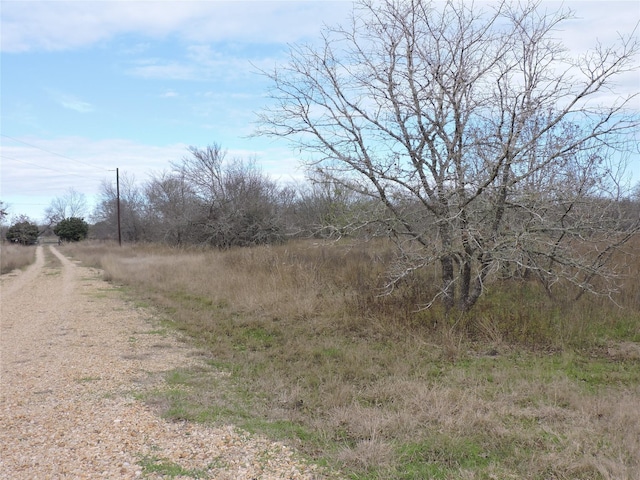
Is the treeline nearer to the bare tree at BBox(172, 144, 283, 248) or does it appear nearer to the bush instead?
the bare tree at BBox(172, 144, 283, 248)

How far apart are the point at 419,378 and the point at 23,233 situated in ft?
203

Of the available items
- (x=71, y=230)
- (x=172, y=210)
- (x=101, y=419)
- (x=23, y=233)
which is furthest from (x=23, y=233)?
(x=101, y=419)

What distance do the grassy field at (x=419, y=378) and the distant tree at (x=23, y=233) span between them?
53966 mm

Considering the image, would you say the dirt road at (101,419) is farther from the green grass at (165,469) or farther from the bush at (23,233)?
the bush at (23,233)

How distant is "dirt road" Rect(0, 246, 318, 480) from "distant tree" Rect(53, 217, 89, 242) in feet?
181

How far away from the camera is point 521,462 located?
3.79 meters

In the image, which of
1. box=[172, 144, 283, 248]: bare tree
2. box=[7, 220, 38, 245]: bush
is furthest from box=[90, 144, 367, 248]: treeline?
box=[7, 220, 38, 245]: bush

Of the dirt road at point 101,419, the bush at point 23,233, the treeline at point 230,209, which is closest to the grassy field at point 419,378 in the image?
the dirt road at point 101,419

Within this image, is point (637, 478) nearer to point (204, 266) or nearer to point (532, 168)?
point (532, 168)

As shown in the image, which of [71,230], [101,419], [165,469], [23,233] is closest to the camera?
[165,469]

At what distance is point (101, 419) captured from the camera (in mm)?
4809

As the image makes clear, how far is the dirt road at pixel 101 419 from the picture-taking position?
3.78m

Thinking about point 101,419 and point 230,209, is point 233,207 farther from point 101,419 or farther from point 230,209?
point 101,419

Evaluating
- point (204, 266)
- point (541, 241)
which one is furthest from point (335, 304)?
point (204, 266)
